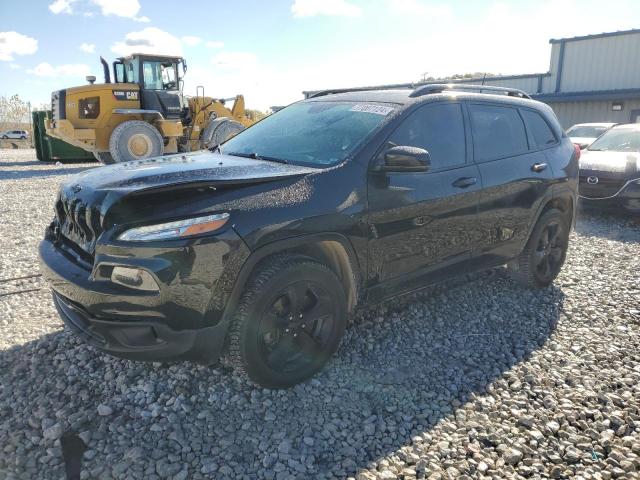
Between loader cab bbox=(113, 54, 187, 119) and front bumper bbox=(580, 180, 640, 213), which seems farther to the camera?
loader cab bbox=(113, 54, 187, 119)

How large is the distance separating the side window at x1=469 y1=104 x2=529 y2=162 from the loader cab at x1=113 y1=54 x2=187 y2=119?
11517 millimetres

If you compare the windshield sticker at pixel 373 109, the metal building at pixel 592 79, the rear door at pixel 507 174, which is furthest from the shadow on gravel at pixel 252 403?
the metal building at pixel 592 79

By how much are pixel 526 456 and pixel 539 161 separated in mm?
2825

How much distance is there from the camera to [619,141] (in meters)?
9.11

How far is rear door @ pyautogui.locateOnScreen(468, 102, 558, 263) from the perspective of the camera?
392 centimetres

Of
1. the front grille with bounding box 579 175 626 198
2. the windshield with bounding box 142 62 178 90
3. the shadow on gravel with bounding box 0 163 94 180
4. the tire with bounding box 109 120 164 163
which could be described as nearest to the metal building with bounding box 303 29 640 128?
the windshield with bounding box 142 62 178 90

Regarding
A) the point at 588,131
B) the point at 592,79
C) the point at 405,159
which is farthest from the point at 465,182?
the point at 592,79

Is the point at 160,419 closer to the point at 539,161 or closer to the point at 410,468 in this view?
the point at 410,468

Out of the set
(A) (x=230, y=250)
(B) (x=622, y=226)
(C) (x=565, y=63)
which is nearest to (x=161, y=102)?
(B) (x=622, y=226)

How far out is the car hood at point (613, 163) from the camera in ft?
25.5

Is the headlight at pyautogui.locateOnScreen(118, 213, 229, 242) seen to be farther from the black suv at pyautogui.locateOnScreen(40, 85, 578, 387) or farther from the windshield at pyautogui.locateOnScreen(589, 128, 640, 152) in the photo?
the windshield at pyautogui.locateOnScreen(589, 128, 640, 152)

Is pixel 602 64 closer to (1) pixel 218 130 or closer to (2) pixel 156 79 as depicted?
(1) pixel 218 130

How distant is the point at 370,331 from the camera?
3.76m

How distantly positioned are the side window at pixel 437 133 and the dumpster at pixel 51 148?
16.3 meters
